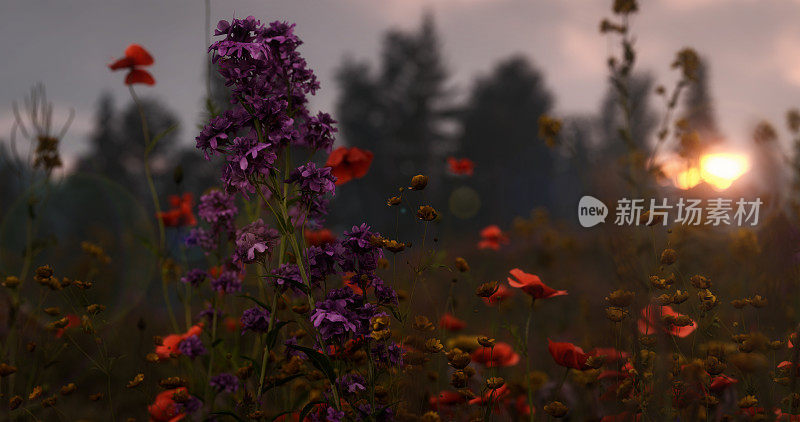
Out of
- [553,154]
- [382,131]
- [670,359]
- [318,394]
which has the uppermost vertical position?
[553,154]

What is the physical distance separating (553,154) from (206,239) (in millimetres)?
42253

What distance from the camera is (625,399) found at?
1.82 metres

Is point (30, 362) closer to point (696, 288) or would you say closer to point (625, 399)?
point (625, 399)

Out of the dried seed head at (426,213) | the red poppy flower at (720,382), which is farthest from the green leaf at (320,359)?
the red poppy flower at (720,382)

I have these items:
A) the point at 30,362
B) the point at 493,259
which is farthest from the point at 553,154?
the point at 30,362

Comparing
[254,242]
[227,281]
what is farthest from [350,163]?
[254,242]

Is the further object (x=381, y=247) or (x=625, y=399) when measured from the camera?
(x=625, y=399)

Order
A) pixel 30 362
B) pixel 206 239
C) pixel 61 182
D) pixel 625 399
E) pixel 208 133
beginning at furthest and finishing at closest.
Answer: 1. pixel 30 362
2. pixel 61 182
3. pixel 206 239
4. pixel 625 399
5. pixel 208 133

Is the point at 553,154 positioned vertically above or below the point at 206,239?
above

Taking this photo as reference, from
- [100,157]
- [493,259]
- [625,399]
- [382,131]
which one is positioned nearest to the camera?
[625,399]

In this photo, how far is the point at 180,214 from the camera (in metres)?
3.63

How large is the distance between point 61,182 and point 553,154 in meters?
42.1

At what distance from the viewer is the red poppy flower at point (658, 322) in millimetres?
1896

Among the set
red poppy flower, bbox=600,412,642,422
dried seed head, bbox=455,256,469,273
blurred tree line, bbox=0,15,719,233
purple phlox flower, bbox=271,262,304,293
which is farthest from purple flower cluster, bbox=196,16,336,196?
blurred tree line, bbox=0,15,719,233
